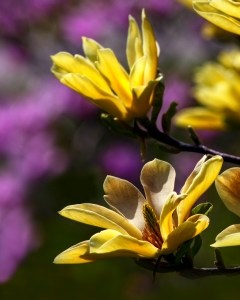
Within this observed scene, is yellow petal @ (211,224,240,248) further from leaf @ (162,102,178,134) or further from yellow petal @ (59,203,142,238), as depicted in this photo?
leaf @ (162,102,178,134)

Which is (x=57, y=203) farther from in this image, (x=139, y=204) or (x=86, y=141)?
(x=139, y=204)

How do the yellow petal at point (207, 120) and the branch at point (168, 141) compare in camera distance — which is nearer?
the branch at point (168, 141)

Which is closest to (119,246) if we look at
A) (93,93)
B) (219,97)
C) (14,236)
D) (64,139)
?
(93,93)

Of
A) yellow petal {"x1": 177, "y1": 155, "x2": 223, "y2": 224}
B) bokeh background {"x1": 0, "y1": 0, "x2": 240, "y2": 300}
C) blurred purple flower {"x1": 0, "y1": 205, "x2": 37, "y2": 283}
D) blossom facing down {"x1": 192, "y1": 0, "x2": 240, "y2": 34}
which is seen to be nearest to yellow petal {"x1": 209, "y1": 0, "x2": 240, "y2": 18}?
blossom facing down {"x1": 192, "y1": 0, "x2": 240, "y2": 34}

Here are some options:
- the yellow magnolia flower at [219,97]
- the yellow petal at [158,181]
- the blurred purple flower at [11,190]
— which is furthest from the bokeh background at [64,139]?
the yellow petal at [158,181]

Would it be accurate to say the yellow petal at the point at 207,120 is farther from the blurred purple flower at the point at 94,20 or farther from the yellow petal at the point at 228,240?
the blurred purple flower at the point at 94,20

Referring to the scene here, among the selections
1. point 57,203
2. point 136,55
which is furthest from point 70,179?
point 136,55
